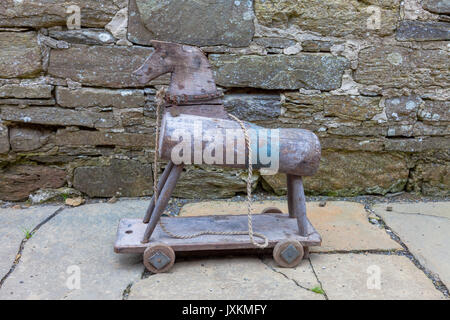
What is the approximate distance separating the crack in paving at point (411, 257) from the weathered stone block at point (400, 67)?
974 mm

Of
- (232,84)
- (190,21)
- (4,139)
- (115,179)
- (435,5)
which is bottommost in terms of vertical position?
(115,179)

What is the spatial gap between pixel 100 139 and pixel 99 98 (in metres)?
0.31

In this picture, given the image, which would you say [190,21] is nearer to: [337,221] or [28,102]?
[28,102]

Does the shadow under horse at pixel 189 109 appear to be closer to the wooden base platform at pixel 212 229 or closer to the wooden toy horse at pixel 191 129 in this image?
the wooden toy horse at pixel 191 129

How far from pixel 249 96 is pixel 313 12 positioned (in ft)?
2.49

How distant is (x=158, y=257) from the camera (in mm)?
2236

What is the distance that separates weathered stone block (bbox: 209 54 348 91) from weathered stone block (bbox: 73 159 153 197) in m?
0.94

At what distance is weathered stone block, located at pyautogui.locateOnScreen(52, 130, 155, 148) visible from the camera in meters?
3.21

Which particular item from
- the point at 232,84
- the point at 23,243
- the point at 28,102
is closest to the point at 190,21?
the point at 232,84

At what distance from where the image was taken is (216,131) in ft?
7.35

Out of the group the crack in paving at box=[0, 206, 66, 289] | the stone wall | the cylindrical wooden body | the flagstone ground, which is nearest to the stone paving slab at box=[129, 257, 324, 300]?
the flagstone ground

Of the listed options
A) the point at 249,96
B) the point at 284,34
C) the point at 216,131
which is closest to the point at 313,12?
the point at 284,34

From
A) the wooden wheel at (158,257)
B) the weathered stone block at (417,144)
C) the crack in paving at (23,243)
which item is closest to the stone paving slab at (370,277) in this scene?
the wooden wheel at (158,257)

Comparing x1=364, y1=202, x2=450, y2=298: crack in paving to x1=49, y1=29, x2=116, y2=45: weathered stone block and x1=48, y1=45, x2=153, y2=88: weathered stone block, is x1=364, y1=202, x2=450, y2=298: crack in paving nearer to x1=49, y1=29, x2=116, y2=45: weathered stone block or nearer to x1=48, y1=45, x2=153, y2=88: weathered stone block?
x1=48, y1=45, x2=153, y2=88: weathered stone block
